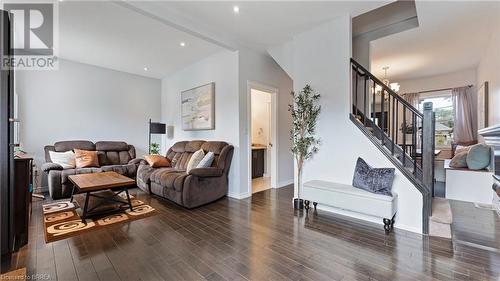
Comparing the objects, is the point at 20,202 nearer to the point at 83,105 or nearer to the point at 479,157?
the point at 83,105

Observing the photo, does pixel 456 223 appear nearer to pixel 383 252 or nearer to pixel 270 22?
pixel 383 252

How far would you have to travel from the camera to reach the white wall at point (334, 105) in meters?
3.03

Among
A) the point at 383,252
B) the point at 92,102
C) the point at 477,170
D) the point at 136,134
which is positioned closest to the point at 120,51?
the point at 92,102

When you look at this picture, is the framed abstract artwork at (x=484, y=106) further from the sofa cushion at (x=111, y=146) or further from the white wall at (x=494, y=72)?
the sofa cushion at (x=111, y=146)

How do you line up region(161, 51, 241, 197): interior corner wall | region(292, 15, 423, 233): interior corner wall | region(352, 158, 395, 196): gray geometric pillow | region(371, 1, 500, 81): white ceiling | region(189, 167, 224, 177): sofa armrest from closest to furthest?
region(352, 158, 395, 196): gray geometric pillow < region(371, 1, 500, 81): white ceiling < region(292, 15, 423, 233): interior corner wall < region(189, 167, 224, 177): sofa armrest < region(161, 51, 241, 197): interior corner wall

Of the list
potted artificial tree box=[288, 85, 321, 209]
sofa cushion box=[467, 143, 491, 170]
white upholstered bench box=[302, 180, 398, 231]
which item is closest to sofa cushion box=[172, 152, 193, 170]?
potted artificial tree box=[288, 85, 321, 209]

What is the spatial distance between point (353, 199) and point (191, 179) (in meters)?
2.31

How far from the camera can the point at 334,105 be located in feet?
10.6

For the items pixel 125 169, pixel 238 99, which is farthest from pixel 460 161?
pixel 125 169

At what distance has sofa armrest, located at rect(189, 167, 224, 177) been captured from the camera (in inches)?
137

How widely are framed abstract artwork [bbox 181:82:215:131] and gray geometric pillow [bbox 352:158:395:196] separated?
2882 millimetres

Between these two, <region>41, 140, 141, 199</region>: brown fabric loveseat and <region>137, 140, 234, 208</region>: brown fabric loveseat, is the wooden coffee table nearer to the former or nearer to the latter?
<region>137, 140, 234, 208</region>: brown fabric loveseat

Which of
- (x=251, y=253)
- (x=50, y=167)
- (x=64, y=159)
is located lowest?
(x=251, y=253)

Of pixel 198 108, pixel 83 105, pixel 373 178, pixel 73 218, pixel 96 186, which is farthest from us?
pixel 83 105
